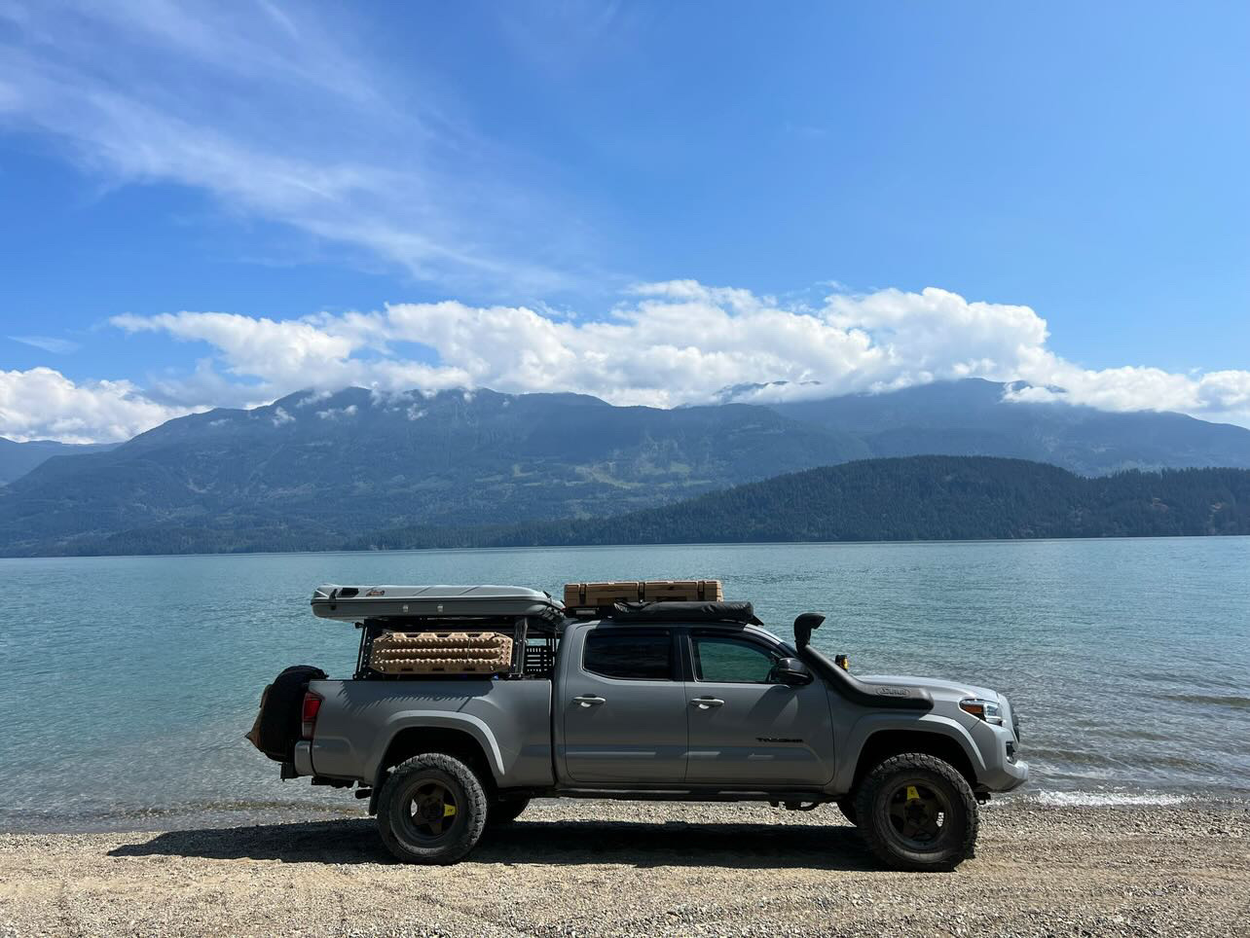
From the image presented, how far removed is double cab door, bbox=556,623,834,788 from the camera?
27.5 feet

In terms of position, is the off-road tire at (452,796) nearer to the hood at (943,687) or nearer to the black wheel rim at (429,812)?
the black wheel rim at (429,812)

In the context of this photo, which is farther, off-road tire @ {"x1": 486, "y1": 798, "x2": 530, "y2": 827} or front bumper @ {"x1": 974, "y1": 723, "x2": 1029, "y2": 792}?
off-road tire @ {"x1": 486, "y1": 798, "x2": 530, "y2": 827}

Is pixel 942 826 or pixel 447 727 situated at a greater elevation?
pixel 447 727

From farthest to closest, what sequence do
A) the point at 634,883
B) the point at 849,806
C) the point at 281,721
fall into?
1. the point at 849,806
2. the point at 281,721
3. the point at 634,883

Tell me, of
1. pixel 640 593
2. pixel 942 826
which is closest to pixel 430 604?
pixel 640 593

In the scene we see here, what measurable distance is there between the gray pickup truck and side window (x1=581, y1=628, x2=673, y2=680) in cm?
1

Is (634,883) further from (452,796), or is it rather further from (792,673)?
(792,673)

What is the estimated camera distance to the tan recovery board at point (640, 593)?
9.05 metres

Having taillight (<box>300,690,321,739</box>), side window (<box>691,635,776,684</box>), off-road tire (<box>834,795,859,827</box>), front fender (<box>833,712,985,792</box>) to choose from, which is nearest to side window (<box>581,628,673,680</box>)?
side window (<box>691,635,776,684</box>)

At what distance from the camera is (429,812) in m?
8.70

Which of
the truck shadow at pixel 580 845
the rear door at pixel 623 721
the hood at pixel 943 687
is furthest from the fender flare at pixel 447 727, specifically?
the hood at pixel 943 687

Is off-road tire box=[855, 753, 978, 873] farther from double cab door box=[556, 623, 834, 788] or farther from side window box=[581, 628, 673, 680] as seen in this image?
side window box=[581, 628, 673, 680]

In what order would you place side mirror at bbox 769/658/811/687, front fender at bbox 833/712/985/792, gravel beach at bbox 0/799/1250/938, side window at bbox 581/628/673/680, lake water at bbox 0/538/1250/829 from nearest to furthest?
gravel beach at bbox 0/799/1250/938 < front fender at bbox 833/712/985/792 < side mirror at bbox 769/658/811/687 < side window at bbox 581/628/673/680 < lake water at bbox 0/538/1250/829

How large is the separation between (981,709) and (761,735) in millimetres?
2059
